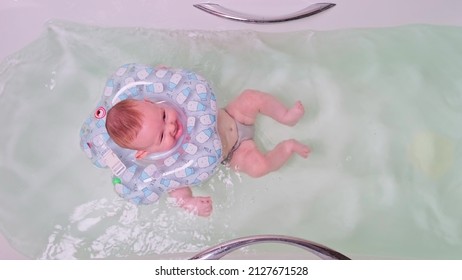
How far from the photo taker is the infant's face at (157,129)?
1125 mm

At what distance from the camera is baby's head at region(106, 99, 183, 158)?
1.11m

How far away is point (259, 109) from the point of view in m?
1.37

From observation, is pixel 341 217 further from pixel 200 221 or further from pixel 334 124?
pixel 200 221

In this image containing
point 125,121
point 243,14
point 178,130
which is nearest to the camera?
point 125,121

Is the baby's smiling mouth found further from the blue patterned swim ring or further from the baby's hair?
the baby's hair

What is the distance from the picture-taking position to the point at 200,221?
141 centimetres

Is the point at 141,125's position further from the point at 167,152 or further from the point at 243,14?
the point at 243,14

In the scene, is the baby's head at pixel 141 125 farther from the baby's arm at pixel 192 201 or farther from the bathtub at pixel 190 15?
the bathtub at pixel 190 15

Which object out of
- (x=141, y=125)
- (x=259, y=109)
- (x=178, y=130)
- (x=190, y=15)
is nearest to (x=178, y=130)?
(x=178, y=130)

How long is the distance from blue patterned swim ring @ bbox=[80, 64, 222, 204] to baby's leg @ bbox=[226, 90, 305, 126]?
10cm

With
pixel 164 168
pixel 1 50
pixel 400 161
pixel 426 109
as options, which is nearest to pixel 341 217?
pixel 400 161

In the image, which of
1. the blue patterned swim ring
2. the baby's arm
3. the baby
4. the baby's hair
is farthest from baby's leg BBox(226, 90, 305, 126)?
the baby's hair

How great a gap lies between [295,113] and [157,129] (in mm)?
358

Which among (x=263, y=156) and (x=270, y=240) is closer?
(x=270, y=240)
